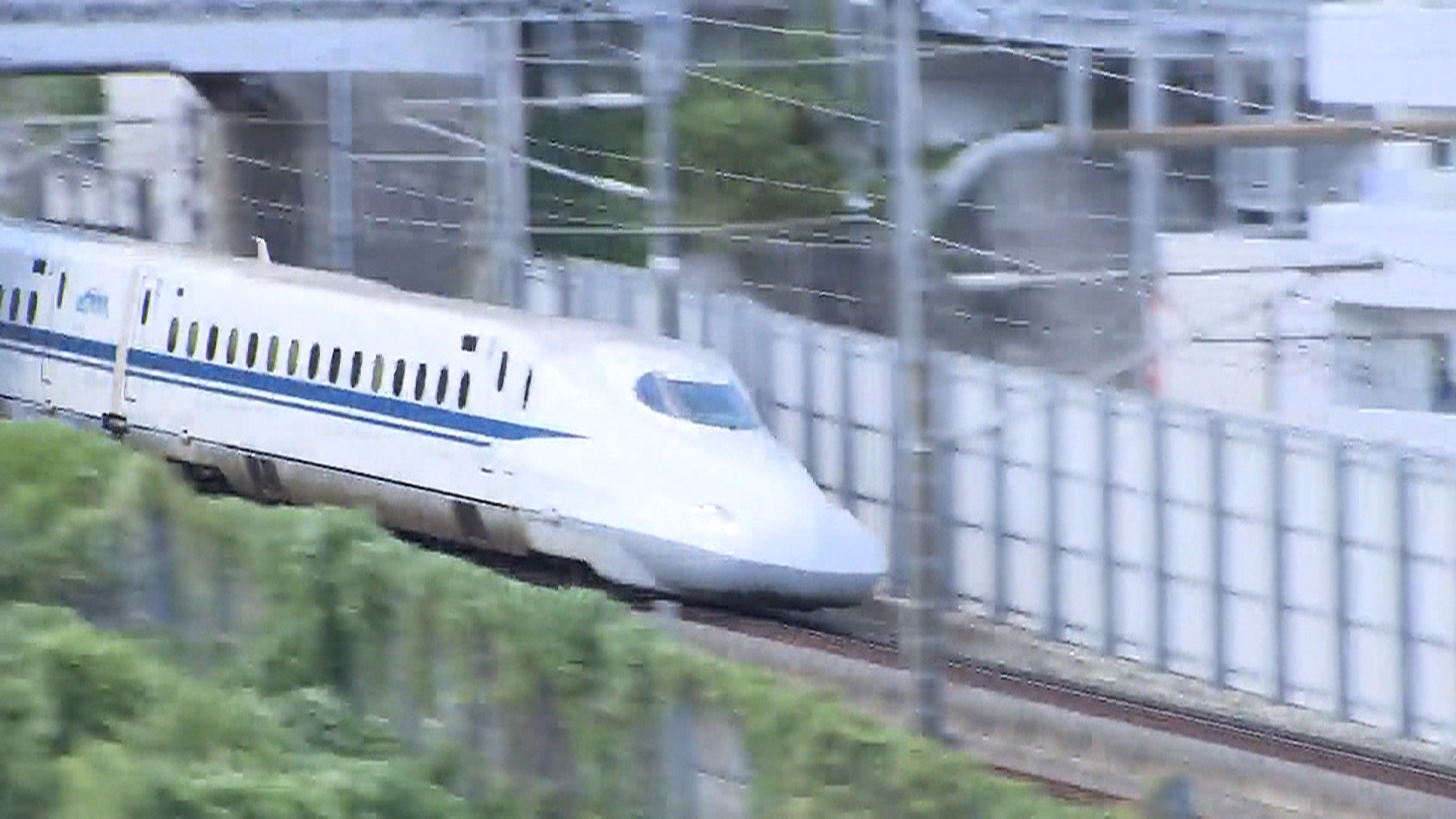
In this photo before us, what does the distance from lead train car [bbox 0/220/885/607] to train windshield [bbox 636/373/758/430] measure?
18mm

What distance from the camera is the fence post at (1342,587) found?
17.3m

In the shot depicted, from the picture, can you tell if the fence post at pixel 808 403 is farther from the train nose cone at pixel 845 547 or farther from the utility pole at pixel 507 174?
the train nose cone at pixel 845 547

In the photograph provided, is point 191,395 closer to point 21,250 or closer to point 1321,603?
point 21,250

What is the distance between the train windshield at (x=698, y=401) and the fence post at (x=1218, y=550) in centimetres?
304

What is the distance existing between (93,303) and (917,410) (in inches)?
442

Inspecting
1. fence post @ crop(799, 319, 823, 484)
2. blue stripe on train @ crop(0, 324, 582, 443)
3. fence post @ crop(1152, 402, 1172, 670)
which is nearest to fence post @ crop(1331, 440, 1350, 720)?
fence post @ crop(1152, 402, 1172, 670)

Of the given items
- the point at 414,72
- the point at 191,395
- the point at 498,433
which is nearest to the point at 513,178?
the point at 414,72

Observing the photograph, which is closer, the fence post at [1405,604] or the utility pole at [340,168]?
the fence post at [1405,604]

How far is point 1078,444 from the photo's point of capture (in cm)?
1917

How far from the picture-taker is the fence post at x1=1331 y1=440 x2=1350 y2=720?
56.7 feet

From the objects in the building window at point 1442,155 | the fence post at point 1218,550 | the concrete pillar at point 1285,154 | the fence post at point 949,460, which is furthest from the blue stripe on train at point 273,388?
the building window at point 1442,155

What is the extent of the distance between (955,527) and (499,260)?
20.0 ft

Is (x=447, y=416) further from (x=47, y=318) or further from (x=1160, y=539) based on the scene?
(x=47, y=318)

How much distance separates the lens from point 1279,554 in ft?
58.1
